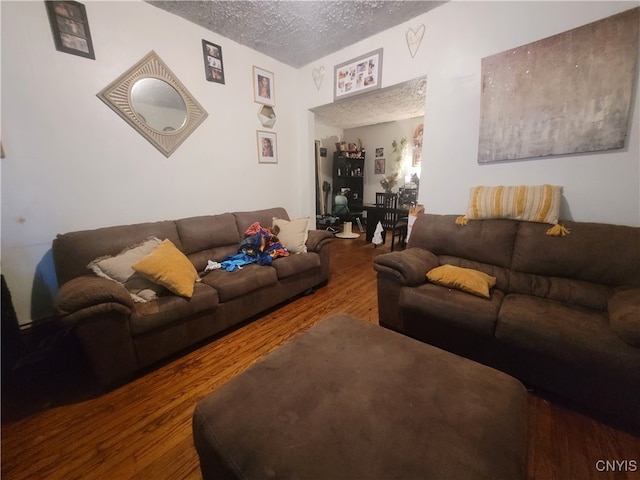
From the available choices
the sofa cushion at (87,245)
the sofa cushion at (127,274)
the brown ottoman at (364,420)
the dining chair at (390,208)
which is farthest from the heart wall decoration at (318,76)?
the brown ottoman at (364,420)

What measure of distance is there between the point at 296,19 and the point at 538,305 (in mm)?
2995

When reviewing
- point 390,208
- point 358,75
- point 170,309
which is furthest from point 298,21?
point 390,208

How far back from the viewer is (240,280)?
192 centimetres

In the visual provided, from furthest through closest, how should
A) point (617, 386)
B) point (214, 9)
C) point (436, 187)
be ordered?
point (436, 187) < point (214, 9) < point (617, 386)

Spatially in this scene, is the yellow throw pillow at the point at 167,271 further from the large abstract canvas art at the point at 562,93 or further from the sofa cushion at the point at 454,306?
the large abstract canvas art at the point at 562,93

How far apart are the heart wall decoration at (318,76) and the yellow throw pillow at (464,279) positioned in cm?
273

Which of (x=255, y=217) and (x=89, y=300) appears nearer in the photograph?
(x=89, y=300)

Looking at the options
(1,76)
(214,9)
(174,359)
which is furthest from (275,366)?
(214,9)

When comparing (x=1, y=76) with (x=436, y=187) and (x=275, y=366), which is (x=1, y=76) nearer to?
(x=275, y=366)

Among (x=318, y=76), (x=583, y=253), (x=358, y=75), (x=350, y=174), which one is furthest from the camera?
(x=350, y=174)

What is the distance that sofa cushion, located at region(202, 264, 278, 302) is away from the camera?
1843 millimetres

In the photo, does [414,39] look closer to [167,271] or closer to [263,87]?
[263,87]

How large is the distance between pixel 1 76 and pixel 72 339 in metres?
1.78

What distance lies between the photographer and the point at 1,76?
1522 millimetres
